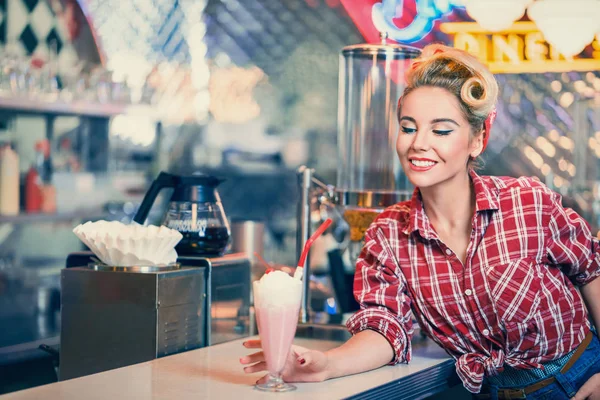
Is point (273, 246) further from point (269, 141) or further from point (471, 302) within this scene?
point (471, 302)

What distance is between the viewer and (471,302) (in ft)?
5.92

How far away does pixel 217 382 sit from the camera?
1536mm

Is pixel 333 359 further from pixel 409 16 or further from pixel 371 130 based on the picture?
pixel 409 16

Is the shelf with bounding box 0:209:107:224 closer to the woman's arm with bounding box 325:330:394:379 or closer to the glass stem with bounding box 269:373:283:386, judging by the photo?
the woman's arm with bounding box 325:330:394:379

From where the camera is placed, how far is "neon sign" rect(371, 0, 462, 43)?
5695mm

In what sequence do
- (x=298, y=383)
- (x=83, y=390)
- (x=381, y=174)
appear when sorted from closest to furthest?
(x=83, y=390), (x=298, y=383), (x=381, y=174)

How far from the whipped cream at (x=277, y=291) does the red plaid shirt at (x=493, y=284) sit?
383mm

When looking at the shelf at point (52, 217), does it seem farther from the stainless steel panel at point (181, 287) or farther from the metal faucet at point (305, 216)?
the stainless steel panel at point (181, 287)

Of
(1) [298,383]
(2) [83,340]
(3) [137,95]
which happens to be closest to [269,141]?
(3) [137,95]

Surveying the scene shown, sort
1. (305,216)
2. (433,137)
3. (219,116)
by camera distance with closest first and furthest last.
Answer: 1. (433,137)
2. (305,216)
3. (219,116)

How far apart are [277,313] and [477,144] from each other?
678 mm

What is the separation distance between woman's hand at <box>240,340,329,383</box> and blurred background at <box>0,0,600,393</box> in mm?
2895

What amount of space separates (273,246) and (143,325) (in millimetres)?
3850

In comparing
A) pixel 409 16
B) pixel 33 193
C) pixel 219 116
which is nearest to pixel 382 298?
pixel 33 193
